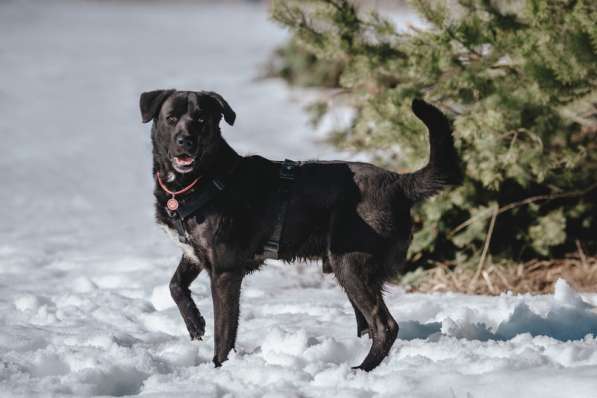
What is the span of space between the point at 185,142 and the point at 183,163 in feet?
0.36

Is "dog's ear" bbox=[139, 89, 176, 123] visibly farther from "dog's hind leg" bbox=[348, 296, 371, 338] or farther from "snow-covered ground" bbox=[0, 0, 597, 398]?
"dog's hind leg" bbox=[348, 296, 371, 338]

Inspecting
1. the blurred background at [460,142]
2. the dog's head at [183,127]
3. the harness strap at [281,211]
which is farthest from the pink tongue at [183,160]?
the blurred background at [460,142]

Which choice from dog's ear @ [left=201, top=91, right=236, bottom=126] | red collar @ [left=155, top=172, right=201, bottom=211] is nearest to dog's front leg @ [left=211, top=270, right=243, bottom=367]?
red collar @ [left=155, top=172, right=201, bottom=211]

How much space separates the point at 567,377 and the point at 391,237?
1.15 meters

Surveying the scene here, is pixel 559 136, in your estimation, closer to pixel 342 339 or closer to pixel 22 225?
pixel 342 339

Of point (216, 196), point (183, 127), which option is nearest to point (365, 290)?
point (216, 196)

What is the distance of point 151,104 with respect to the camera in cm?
385

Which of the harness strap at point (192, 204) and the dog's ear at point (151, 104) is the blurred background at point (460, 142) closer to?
the dog's ear at point (151, 104)

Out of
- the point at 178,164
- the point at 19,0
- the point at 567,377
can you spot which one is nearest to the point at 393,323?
the point at 567,377

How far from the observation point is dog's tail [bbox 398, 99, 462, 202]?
12.0 ft

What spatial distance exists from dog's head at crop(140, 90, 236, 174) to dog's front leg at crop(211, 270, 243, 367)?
0.60 metres

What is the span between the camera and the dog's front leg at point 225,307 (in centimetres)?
365

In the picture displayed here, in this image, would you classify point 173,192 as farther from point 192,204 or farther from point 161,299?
point 161,299

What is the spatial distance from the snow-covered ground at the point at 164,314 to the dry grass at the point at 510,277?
0.37 meters
